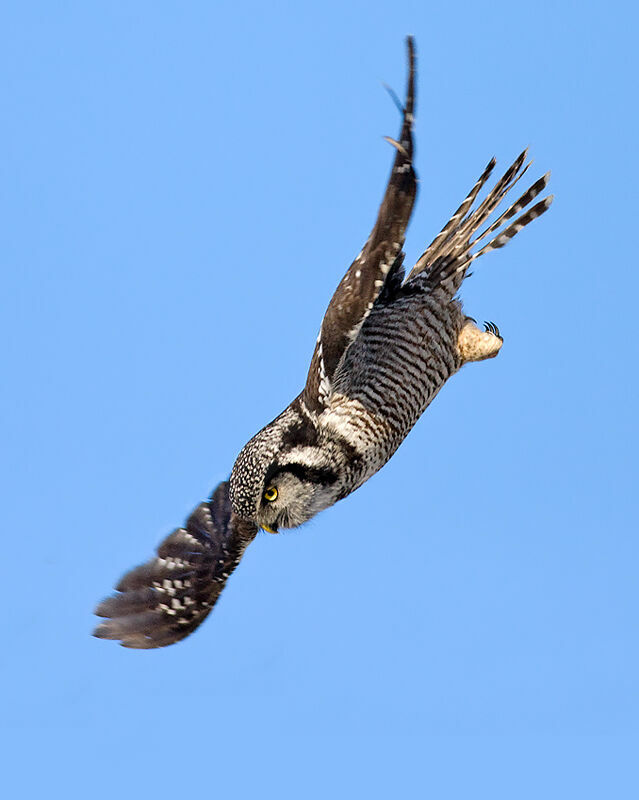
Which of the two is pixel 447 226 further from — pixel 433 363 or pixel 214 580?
pixel 214 580

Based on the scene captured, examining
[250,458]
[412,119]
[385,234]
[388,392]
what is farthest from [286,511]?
[412,119]

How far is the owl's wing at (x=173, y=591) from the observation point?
956 cm

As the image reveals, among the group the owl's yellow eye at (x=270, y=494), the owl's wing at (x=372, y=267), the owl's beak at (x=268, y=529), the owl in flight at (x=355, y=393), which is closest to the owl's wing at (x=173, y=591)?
the owl in flight at (x=355, y=393)

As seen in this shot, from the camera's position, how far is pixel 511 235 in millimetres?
9156

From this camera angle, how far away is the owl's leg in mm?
9234

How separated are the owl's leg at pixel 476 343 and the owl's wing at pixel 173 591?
2283 mm

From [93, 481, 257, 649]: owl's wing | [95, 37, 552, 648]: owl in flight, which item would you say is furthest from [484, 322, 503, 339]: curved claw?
[93, 481, 257, 649]: owl's wing

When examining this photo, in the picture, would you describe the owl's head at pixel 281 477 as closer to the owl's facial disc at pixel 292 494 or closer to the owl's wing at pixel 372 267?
the owl's facial disc at pixel 292 494

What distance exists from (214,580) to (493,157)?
409cm

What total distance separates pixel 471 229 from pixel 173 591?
12.5 feet

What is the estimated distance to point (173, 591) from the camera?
9.70 meters

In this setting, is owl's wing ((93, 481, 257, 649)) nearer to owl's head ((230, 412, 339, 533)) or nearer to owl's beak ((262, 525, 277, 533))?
owl's beak ((262, 525, 277, 533))

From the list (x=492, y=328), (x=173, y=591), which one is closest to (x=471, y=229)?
(x=492, y=328)

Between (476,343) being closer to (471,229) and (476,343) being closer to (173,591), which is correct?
(471,229)
